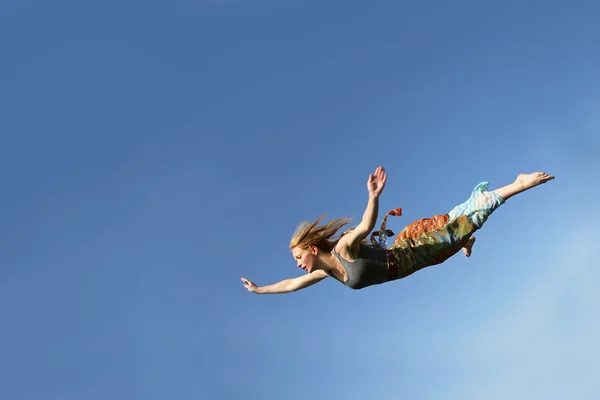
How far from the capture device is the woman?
11.2m

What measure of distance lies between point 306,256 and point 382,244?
129cm

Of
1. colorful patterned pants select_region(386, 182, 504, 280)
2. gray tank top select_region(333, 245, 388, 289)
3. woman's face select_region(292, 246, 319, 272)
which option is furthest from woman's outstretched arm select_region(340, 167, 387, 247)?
colorful patterned pants select_region(386, 182, 504, 280)

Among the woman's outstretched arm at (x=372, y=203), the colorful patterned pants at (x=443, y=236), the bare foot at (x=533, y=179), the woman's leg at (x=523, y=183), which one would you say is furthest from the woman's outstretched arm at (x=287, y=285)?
the bare foot at (x=533, y=179)

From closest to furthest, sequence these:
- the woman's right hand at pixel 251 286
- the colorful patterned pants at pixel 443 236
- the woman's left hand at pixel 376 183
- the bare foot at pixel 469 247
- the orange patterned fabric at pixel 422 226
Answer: the woman's left hand at pixel 376 183 → the colorful patterned pants at pixel 443 236 → the orange patterned fabric at pixel 422 226 → the woman's right hand at pixel 251 286 → the bare foot at pixel 469 247

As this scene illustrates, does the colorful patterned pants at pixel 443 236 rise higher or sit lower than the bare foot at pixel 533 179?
lower

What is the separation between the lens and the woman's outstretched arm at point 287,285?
40.9 feet

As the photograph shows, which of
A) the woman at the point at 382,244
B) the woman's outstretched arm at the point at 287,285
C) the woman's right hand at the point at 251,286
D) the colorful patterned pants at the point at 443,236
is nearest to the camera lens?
the woman at the point at 382,244

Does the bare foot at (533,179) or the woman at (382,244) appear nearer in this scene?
the woman at (382,244)

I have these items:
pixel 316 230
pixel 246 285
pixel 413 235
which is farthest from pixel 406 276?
pixel 246 285

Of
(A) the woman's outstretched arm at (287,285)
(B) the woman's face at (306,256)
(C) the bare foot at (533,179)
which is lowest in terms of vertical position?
(B) the woman's face at (306,256)

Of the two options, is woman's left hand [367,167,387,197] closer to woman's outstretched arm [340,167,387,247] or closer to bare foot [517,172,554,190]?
woman's outstretched arm [340,167,387,247]

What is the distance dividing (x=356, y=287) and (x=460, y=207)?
2.14 meters

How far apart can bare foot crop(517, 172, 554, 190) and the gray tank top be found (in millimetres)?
2290

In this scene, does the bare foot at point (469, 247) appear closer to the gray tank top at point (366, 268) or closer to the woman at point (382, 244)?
the woman at point (382, 244)
